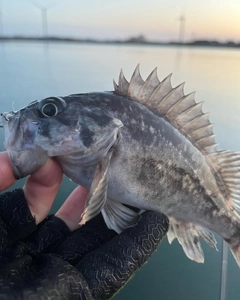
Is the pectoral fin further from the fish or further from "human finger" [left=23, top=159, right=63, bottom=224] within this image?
"human finger" [left=23, top=159, right=63, bottom=224]

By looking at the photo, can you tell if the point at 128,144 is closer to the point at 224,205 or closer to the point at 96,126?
the point at 96,126

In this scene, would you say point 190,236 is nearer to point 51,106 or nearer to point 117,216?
point 117,216

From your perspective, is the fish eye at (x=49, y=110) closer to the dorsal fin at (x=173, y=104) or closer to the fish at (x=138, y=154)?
the fish at (x=138, y=154)

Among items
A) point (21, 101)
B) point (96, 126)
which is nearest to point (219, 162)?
point (96, 126)

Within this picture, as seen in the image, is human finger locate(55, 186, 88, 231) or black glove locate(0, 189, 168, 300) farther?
human finger locate(55, 186, 88, 231)

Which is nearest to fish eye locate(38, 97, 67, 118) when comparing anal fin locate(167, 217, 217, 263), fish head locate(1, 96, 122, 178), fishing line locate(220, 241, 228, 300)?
fish head locate(1, 96, 122, 178)

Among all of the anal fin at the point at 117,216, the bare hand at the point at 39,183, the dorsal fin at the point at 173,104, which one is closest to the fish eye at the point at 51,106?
the bare hand at the point at 39,183
